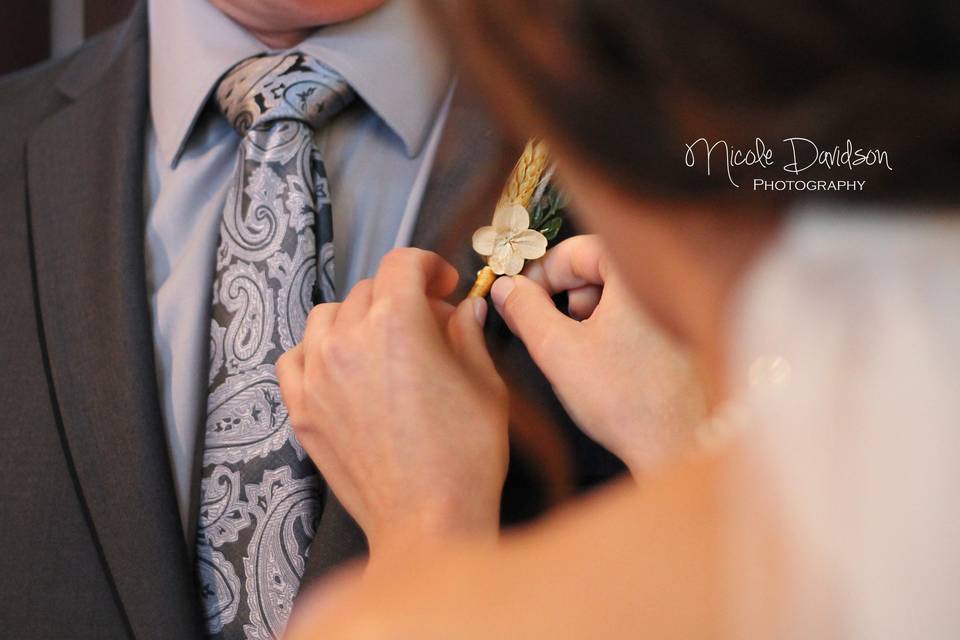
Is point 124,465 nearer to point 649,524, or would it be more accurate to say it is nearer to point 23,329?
point 23,329

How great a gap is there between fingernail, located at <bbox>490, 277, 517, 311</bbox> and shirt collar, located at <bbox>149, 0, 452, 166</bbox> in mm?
241

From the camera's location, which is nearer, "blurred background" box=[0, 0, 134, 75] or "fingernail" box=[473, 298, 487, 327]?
"fingernail" box=[473, 298, 487, 327]

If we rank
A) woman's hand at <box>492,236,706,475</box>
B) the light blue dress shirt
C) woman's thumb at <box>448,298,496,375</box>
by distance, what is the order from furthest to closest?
the light blue dress shirt < woman's thumb at <box>448,298,496,375</box> < woman's hand at <box>492,236,706,475</box>

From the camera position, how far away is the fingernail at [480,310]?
0.81 meters

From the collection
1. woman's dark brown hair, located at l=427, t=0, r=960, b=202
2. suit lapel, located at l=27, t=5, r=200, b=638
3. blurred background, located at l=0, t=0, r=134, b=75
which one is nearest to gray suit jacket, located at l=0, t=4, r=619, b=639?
suit lapel, located at l=27, t=5, r=200, b=638

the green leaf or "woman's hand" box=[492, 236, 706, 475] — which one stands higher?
the green leaf

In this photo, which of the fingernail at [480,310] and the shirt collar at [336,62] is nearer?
the fingernail at [480,310]

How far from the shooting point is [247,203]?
93 cm

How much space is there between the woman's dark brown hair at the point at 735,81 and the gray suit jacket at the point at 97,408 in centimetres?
46

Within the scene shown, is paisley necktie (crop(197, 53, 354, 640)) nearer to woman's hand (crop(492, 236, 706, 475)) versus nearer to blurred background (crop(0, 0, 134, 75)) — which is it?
woman's hand (crop(492, 236, 706, 475))

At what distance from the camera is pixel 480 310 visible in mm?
809

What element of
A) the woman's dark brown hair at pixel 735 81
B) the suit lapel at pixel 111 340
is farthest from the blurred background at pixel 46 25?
the woman's dark brown hair at pixel 735 81

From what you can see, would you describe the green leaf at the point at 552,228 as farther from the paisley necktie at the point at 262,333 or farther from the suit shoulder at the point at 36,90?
the suit shoulder at the point at 36,90

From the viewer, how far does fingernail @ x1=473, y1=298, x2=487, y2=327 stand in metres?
0.81
